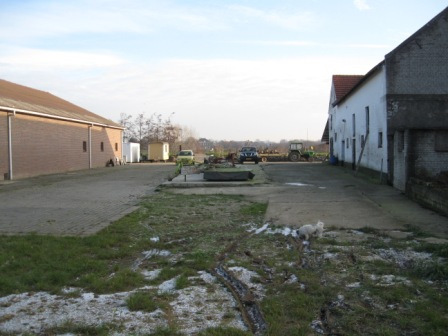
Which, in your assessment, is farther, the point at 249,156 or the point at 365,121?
the point at 249,156

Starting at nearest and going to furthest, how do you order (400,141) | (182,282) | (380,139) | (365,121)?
(182,282) < (400,141) < (380,139) < (365,121)

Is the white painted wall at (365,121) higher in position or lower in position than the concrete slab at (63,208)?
higher

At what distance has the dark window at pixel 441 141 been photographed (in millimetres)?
14711

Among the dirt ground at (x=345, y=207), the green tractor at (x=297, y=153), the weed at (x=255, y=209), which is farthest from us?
the green tractor at (x=297, y=153)

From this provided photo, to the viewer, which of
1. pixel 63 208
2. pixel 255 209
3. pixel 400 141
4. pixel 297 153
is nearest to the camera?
pixel 255 209

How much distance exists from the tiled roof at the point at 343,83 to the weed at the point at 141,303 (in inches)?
1270

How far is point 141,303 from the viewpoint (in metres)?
4.57

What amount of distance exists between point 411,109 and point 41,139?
1968 cm

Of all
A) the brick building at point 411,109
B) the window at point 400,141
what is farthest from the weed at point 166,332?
the window at point 400,141

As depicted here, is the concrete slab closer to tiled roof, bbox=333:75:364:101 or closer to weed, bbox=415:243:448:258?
weed, bbox=415:243:448:258

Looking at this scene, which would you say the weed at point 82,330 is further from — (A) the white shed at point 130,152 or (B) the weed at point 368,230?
(A) the white shed at point 130,152

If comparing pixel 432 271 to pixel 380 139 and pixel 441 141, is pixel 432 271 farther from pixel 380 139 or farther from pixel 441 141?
pixel 380 139

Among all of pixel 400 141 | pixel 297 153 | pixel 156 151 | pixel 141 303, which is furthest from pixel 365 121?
pixel 156 151

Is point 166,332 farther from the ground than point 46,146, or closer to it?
closer to it
